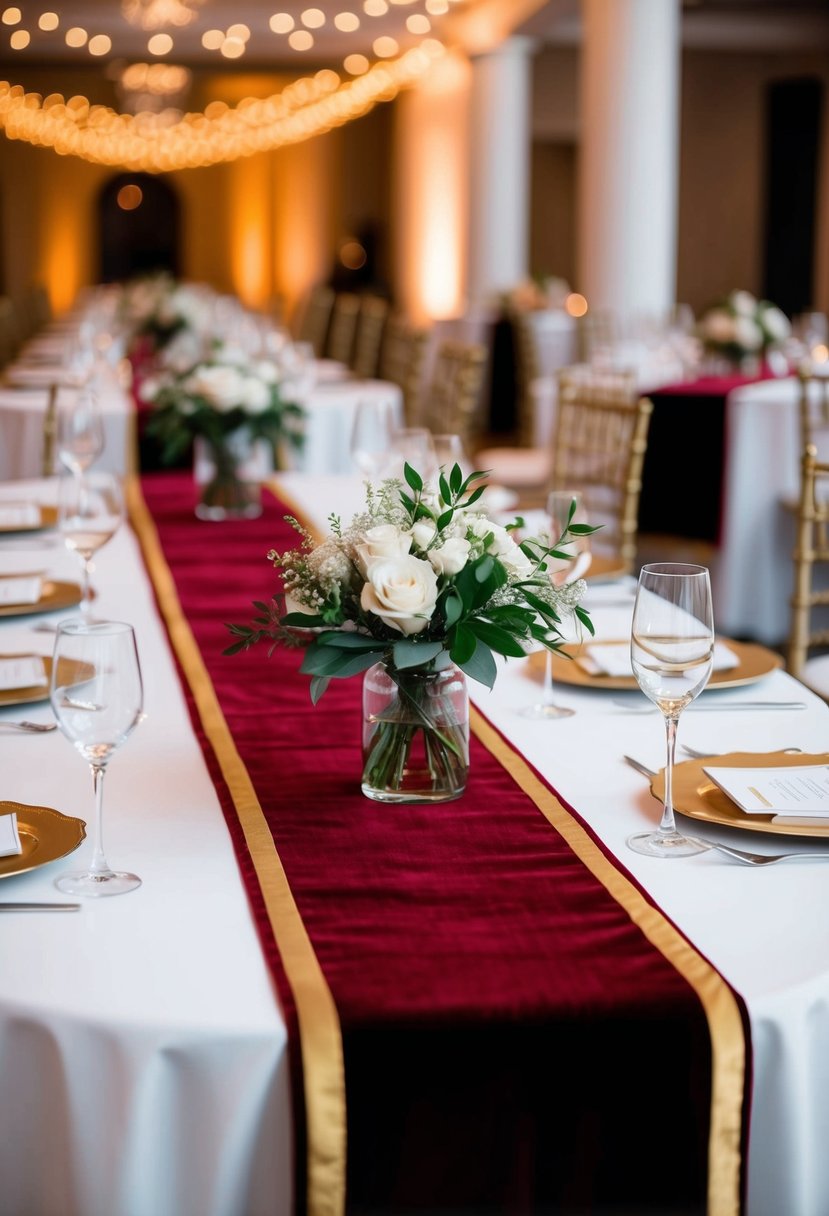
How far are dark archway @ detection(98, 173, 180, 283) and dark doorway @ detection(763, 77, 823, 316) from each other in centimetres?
910

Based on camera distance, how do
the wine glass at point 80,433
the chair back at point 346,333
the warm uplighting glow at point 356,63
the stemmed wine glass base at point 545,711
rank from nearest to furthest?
the stemmed wine glass base at point 545,711 < the wine glass at point 80,433 < the chair back at point 346,333 < the warm uplighting glow at point 356,63

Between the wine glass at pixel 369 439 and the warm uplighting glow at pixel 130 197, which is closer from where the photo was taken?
the wine glass at pixel 369 439

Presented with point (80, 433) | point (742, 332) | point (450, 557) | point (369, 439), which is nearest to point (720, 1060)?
point (450, 557)

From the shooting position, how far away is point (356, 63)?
17391mm

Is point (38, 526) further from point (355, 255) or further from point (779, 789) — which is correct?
point (355, 255)

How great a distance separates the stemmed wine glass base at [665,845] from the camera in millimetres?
1487

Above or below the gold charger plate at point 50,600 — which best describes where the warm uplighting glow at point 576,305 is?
above

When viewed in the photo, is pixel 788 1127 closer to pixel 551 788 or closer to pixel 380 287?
pixel 551 788

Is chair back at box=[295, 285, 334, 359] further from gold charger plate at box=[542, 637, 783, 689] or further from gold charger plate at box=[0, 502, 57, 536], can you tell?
gold charger plate at box=[542, 637, 783, 689]

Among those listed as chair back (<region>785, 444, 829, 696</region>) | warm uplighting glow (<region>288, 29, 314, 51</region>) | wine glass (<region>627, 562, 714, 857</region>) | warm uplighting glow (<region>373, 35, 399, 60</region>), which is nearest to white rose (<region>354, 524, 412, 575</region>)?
wine glass (<region>627, 562, 714, 857</region>)

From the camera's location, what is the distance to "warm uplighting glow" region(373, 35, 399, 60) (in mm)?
15547

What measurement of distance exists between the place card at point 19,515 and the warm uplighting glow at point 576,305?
304 inches

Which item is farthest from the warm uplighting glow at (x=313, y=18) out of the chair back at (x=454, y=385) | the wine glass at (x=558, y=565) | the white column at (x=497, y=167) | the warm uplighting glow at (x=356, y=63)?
the wine glass at (x=558, y=565)

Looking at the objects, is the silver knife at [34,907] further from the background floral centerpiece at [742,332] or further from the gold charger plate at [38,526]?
the background floral centerpiece at [742,332]
